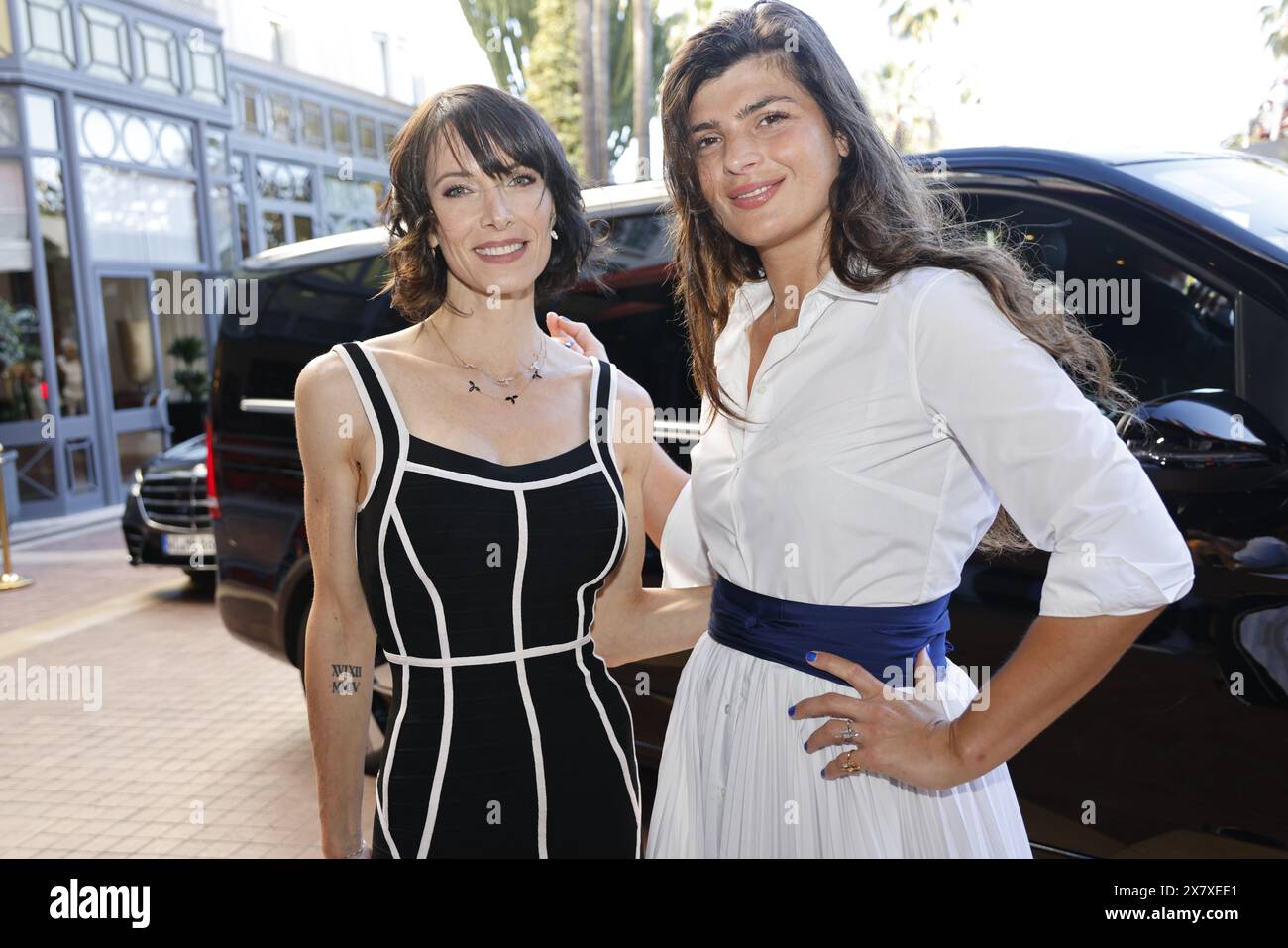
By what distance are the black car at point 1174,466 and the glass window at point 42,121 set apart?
1136cm

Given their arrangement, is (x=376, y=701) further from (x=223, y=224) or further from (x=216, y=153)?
(x=223, y=224)

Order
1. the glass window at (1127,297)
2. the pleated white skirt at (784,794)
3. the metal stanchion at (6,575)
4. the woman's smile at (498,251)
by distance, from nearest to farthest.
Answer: the pleated white skirt at (784,794) → the woman's smile at (498,251) → the glass window at (1127,297) → the metal stanchion at (6,575)

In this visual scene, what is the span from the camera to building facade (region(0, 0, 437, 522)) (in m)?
12.1

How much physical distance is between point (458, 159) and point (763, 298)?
0.60 meters

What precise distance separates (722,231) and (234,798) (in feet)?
11.5

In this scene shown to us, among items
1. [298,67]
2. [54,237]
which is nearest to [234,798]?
[54,237]

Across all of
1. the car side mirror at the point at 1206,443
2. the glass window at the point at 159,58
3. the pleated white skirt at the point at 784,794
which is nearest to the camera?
the pleated white skirt at the point at 784,794

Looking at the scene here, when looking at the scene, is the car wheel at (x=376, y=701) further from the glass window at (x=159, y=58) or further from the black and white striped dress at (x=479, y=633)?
the glass window at (x=159, y=58)

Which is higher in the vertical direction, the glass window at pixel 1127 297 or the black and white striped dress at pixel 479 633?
the glass window at pixel 1127 297

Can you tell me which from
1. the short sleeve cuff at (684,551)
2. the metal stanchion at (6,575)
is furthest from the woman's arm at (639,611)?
the metal stanchion at (6,575)

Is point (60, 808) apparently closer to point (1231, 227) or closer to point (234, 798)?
point (234, 798)

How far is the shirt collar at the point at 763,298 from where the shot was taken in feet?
5.63

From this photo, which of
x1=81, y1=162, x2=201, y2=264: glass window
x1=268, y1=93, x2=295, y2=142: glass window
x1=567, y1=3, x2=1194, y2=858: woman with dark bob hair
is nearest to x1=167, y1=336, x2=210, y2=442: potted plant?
x1=81, y1=162, x2=201, y2=264: glass window

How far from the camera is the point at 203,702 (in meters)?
5.81
